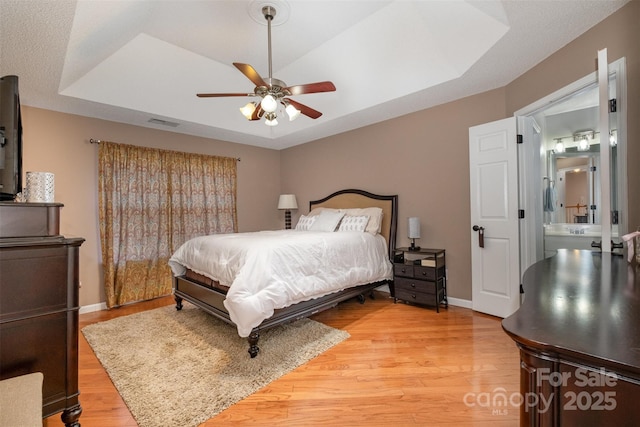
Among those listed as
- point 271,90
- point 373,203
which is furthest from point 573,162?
point 271,90

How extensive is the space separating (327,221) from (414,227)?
1197 mm

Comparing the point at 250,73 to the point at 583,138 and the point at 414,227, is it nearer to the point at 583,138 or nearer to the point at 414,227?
the point at 414,227

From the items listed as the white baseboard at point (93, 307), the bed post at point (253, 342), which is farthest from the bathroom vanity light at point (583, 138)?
the white baseboard at point (93, 307)

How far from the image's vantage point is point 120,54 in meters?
3.02

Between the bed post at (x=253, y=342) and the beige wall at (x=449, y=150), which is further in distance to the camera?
the bed post at (x=253, y=342)

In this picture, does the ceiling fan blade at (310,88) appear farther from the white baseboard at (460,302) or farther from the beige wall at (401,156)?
the white baseboard at (460,302)

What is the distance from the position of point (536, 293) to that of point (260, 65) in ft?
11.7

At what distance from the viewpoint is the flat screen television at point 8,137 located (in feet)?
4.54

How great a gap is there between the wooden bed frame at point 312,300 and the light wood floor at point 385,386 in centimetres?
42

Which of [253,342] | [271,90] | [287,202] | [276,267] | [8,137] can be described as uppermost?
[271,90]

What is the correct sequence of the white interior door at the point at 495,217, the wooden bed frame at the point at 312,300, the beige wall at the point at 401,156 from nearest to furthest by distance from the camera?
the wooden bed frame at the point at 312,300, the white interior door at the point at 495,217, the beige wall at the point at 401,156

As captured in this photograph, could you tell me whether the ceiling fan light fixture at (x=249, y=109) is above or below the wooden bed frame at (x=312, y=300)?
above

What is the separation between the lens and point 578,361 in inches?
22.3

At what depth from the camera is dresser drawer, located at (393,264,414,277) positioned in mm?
3439
